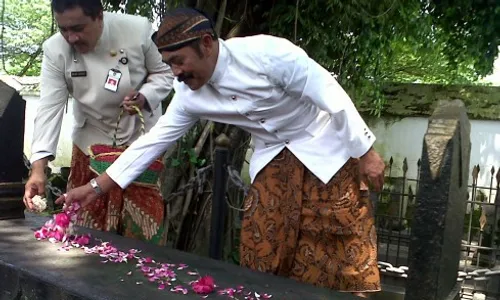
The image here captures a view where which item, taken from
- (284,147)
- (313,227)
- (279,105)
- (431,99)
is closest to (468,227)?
(431,99)

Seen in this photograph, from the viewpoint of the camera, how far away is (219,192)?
10.7 ft

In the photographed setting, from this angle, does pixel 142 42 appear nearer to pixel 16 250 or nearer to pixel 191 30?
pixel 191 30

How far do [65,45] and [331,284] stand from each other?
1.52 m

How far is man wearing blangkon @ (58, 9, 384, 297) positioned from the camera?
2.03m

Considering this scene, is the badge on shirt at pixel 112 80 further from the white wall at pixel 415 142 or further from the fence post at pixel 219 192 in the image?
the white wall at pixel 415 142

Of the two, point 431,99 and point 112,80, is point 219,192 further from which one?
point 431,99

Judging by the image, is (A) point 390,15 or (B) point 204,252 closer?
(B) point 204,252

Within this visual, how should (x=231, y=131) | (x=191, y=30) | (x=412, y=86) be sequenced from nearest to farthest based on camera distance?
(x=191, y=30), (x=231, y=131), (x=412, y=86)

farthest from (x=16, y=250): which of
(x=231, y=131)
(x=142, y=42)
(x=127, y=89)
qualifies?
(x=231, y=131)

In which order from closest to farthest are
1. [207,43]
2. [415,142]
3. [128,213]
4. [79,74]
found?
[207,43]
[79,74]
[128,213]
[415,142]

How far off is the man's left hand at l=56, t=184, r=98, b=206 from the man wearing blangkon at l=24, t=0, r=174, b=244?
0.78 feet

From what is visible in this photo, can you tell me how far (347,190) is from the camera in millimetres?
2168

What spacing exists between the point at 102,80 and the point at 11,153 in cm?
53

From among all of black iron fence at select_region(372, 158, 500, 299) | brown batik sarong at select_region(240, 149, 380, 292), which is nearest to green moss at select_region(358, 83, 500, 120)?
black iron fence at select_region(372, 158, 500, 299)
